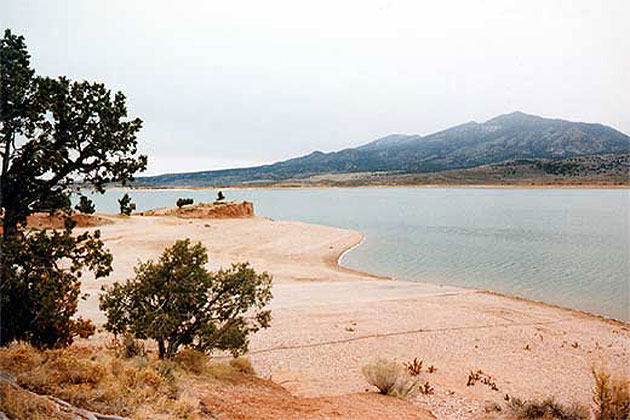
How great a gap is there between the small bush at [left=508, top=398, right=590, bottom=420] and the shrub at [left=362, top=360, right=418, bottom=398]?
1.71 meters

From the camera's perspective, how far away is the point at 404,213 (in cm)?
6241

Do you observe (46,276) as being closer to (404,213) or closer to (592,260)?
(592,260)

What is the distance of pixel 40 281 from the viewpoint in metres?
7.56

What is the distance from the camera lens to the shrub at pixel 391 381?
8781 millimetres

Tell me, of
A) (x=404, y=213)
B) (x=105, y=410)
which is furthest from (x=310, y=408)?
(x=404, y=213)

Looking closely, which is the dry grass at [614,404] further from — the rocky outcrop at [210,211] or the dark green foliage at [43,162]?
the rocky outcrop at [210,211]

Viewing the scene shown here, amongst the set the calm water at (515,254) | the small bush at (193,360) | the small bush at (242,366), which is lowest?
the calm water at (515,254)

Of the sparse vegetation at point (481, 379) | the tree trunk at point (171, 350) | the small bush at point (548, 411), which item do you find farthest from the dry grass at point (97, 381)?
the sparse vegetation at point (481, 379)

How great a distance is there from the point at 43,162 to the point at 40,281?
1.91m

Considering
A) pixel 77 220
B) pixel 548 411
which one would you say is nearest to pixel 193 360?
pixel 548 411

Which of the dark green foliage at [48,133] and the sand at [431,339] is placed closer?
the dark green foliage at [48,133]

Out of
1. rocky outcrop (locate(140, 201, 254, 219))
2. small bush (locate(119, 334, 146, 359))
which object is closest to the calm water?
rocky outcrop (locate(140, 201, 254, 219))

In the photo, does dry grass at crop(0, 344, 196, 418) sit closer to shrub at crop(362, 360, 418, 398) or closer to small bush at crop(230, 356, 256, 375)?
small bush at crop(230, 356, 256, 375)

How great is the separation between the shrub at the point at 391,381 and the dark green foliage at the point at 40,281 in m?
4.84
